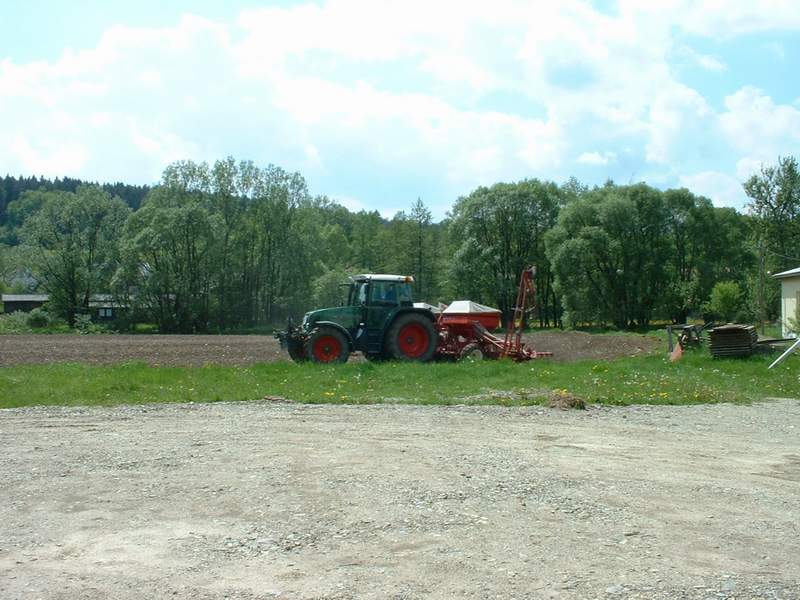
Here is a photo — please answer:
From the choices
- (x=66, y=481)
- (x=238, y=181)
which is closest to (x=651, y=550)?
(x=66, y=481)

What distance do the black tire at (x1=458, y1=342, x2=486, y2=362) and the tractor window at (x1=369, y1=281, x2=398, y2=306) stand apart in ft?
10.2

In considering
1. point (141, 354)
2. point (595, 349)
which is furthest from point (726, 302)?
point (141, 354)

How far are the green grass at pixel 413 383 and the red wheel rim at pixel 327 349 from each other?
1.15 m

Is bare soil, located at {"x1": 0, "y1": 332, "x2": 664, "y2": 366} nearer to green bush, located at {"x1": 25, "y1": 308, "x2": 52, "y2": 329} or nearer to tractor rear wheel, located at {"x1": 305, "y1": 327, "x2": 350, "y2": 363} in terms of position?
tractor rear wheel, located at {"x1": 305, "y1": 327, "x2": 350, "y2": 363}

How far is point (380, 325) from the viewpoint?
2342cm

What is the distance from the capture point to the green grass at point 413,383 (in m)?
15.5

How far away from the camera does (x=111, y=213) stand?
237 ft

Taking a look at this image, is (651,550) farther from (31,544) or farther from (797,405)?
(797,405)

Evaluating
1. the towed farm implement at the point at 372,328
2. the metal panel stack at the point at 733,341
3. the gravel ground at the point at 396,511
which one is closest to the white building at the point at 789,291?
the metal panel stack at the point at 733,341

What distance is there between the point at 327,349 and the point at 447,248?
54.8m

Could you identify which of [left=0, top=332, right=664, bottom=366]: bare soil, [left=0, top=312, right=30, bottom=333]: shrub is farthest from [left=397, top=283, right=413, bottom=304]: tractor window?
[left=0, top=312, right=30, bottom=333]: shrub

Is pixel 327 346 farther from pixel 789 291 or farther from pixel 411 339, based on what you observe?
pixel 789 291

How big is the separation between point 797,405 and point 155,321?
56187 millimetres

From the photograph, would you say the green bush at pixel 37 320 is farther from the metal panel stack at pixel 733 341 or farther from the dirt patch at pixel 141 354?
the metal panel stack at pixel 733 341
